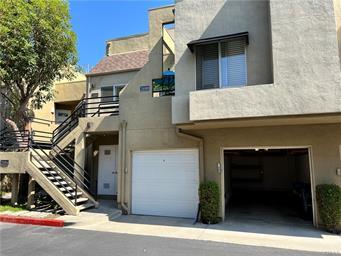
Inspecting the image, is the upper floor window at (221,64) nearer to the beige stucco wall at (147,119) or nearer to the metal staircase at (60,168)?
the beige stucco wall at (147,119)

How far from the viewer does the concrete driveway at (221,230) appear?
21.8 ft

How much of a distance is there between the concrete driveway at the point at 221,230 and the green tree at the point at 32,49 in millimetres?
8099

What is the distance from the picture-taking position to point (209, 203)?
8.48m

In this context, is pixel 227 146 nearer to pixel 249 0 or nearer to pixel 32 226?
pixel 249 0

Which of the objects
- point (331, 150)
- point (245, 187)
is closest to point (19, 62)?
point (331, 150)

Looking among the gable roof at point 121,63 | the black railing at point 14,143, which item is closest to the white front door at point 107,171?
the black railing at point 14,143

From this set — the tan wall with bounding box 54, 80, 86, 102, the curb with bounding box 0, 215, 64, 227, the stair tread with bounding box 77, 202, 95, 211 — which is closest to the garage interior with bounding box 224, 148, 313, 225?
the stair tread with bounding box 77, 202, 95, 211

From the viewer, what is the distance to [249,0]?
27.6 ft

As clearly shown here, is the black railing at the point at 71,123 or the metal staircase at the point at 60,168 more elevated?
the black railing at the point at 71,123

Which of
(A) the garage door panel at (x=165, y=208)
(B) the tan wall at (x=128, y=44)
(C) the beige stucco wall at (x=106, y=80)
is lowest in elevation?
(A) the garage door panel at (x=165, y=208)

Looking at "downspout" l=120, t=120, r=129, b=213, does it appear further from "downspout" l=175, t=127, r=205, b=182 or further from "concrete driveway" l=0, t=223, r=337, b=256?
"downspout" l=175, t=127, r=205, b=182

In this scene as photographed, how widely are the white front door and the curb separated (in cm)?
447

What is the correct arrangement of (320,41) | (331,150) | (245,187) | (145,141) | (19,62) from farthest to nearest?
(245,187) → (19,62) → (145,141) → (331,150) → (320,41)

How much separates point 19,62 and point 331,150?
14.0 m
